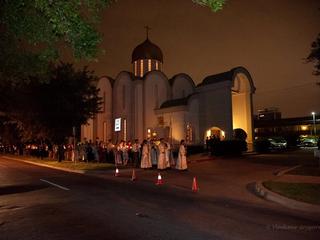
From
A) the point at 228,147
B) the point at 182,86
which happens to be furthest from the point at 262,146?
the point at 182,86

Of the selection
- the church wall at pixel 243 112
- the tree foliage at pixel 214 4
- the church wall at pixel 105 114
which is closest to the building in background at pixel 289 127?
the church wall at pixel 243 112

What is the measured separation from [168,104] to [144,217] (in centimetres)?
3552

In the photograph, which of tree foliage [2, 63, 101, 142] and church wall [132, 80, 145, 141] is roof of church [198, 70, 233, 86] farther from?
tree foliage [2, 63, 101, 142]

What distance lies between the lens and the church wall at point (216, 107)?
36.7 metres

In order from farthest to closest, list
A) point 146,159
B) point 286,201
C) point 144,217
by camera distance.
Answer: point 146,159 < point 286,201 < point 144,217

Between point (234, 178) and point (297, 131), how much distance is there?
78.9 meters

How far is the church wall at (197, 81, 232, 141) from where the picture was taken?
36.7 metres

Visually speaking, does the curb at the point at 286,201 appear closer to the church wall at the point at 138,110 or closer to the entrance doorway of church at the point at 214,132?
the entrance doorway of church at the point at 214,132

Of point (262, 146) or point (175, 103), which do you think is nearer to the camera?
point (262, 146)

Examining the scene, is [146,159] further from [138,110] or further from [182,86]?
[182,86]

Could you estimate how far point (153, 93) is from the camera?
152 feet

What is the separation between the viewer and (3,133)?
6038cm

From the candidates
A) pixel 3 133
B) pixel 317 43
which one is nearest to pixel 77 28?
pixel 317 43

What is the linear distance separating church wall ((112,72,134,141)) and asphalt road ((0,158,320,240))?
114 feet
